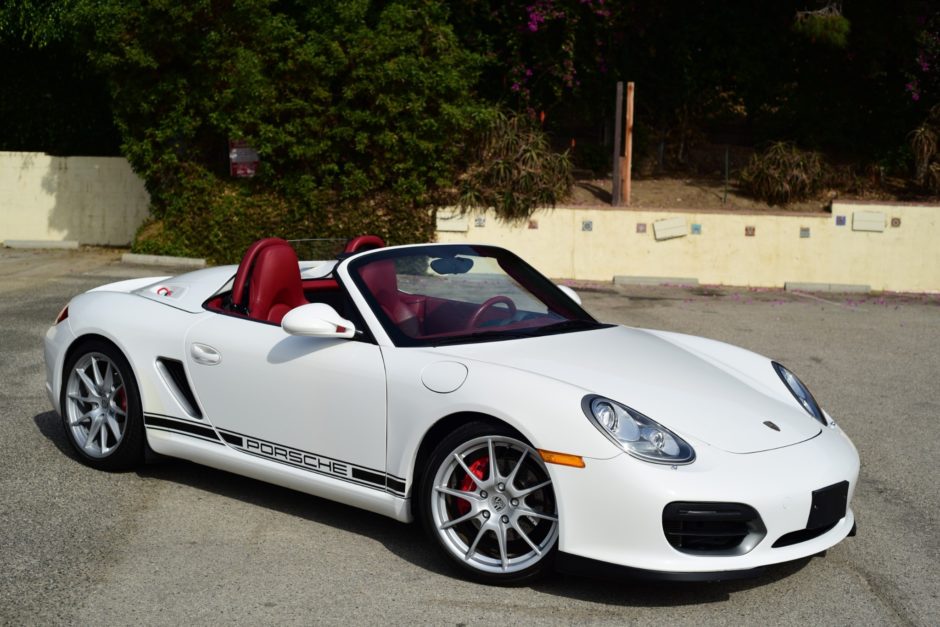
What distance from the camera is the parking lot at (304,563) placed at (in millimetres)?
4219

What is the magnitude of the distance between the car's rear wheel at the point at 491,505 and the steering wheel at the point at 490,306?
0.92 meters

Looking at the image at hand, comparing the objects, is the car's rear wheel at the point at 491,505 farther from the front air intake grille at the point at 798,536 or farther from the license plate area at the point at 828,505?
the license plate area at the point at 828,505

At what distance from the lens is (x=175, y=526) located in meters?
5.16

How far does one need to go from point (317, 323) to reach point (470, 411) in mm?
845

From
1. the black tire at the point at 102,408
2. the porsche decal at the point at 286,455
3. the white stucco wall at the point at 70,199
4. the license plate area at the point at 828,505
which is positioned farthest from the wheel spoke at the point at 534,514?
the white stucco wall at the point at 70,199

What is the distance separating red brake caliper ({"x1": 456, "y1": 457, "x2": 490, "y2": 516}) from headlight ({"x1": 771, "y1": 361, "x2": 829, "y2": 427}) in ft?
5.27

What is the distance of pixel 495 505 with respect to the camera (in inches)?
176

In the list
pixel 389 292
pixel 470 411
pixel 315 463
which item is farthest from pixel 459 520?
pixel 389 292

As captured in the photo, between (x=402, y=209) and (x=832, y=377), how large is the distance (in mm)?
10011

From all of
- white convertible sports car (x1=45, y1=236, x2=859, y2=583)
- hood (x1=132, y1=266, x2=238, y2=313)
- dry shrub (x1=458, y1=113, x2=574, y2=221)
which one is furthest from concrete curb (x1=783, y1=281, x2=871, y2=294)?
hood (x1=132, y1=266, x2=238, y2=313)

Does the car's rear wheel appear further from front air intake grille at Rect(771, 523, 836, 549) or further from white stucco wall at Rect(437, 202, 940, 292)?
white stucco wall at Rect(437, 202, 940, 292)

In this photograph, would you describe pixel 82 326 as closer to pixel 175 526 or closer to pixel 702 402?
pixel 175 526

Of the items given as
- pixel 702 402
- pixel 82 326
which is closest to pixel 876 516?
pixel 702 402

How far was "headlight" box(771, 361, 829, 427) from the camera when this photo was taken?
513cm
